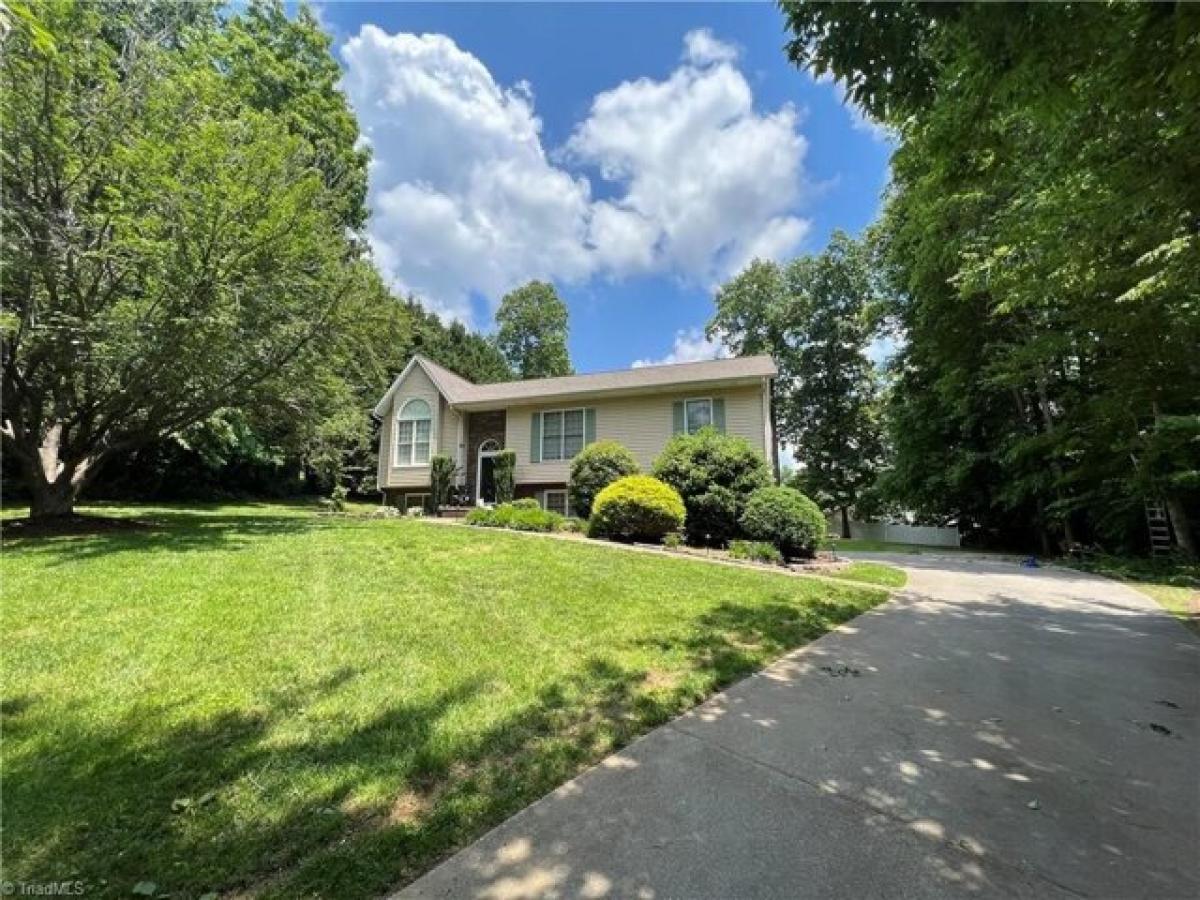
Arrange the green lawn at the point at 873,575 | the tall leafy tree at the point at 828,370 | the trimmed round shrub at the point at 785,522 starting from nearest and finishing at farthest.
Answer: the green lawn at the point at 873,575 < the trimmed round shrub at the point at 785,522 < the tall leafy tree at the point at 828,370

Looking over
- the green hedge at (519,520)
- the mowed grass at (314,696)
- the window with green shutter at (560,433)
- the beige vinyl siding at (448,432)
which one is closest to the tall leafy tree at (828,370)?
the window with green shutter at (560,433)

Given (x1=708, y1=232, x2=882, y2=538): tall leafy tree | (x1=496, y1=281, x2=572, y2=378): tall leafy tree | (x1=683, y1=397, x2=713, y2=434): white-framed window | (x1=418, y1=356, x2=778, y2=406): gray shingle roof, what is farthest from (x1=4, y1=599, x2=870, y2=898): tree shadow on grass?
(x1=496, y1=281, x2=572, y2=378): tall leafy tree

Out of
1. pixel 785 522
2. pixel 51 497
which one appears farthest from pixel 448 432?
pixel 785 522

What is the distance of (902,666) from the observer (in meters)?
5.00

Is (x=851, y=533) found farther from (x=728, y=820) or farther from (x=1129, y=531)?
(x=728, y=820)

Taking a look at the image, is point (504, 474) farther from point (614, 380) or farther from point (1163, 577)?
point (1163, 577)

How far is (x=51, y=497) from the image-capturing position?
10.4 meters

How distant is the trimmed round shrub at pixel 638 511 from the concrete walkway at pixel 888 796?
21.2 feet

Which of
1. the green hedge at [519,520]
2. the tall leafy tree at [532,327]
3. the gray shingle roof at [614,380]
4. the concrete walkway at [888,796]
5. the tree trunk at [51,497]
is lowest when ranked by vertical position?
the concrete walkway at [888,796]

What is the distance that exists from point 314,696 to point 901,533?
→ 1089 inches

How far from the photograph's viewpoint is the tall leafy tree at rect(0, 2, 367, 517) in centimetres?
879

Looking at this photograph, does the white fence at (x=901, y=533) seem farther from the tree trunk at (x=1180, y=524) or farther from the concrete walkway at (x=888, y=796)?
the concrete walkway at (x=888, y=796)

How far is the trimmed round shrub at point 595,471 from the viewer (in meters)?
14.5

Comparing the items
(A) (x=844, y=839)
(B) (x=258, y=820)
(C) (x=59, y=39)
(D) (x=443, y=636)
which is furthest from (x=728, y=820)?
(C) (x=59, y=39)
